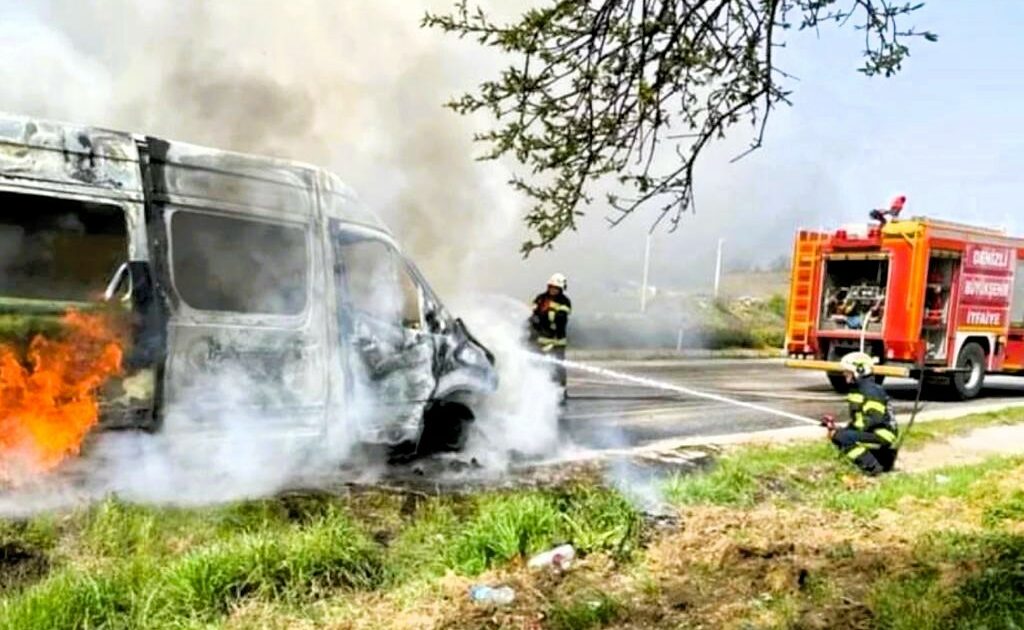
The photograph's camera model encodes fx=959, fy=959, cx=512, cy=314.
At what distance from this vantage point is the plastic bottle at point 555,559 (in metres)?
4.32

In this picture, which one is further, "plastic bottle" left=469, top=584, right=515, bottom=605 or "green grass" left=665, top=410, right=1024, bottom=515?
"green grass" left=665, top=410, right=1024, bottom=515

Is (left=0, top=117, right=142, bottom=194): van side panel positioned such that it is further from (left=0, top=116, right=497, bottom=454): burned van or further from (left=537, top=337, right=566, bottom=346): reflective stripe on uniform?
(left=537, top=337, right=566, bottom=346): reflective stripe on uniform

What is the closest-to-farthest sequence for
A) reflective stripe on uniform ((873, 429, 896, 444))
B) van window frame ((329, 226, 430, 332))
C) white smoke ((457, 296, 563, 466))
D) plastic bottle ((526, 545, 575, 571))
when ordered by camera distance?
1. plastic bottle ((526, 545, 575, 571))
2. van window frame ((329, 226, 430, 332))
3. white smoke ((457, 296, 563, 466))
4. reflective stripe on uniform ((873, 429, 896, 444))

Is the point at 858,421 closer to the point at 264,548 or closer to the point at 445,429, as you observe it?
the point at 445,429

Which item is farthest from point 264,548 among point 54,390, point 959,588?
point 959,588

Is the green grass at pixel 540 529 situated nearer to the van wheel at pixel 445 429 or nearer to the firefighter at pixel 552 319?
the van wheel at pixel 445 429

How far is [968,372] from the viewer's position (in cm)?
1496

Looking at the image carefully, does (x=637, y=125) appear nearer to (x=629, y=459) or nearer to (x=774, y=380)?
(x=629, y=459)

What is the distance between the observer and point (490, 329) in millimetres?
8336

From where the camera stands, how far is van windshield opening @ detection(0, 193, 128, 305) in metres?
4.78

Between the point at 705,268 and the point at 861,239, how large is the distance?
14.6 meters

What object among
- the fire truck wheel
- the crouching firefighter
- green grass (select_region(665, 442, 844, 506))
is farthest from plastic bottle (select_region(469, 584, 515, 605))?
the fire truck wheel

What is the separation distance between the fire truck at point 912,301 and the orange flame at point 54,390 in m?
11.5

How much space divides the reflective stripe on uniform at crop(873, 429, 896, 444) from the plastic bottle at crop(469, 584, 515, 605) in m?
4.66
